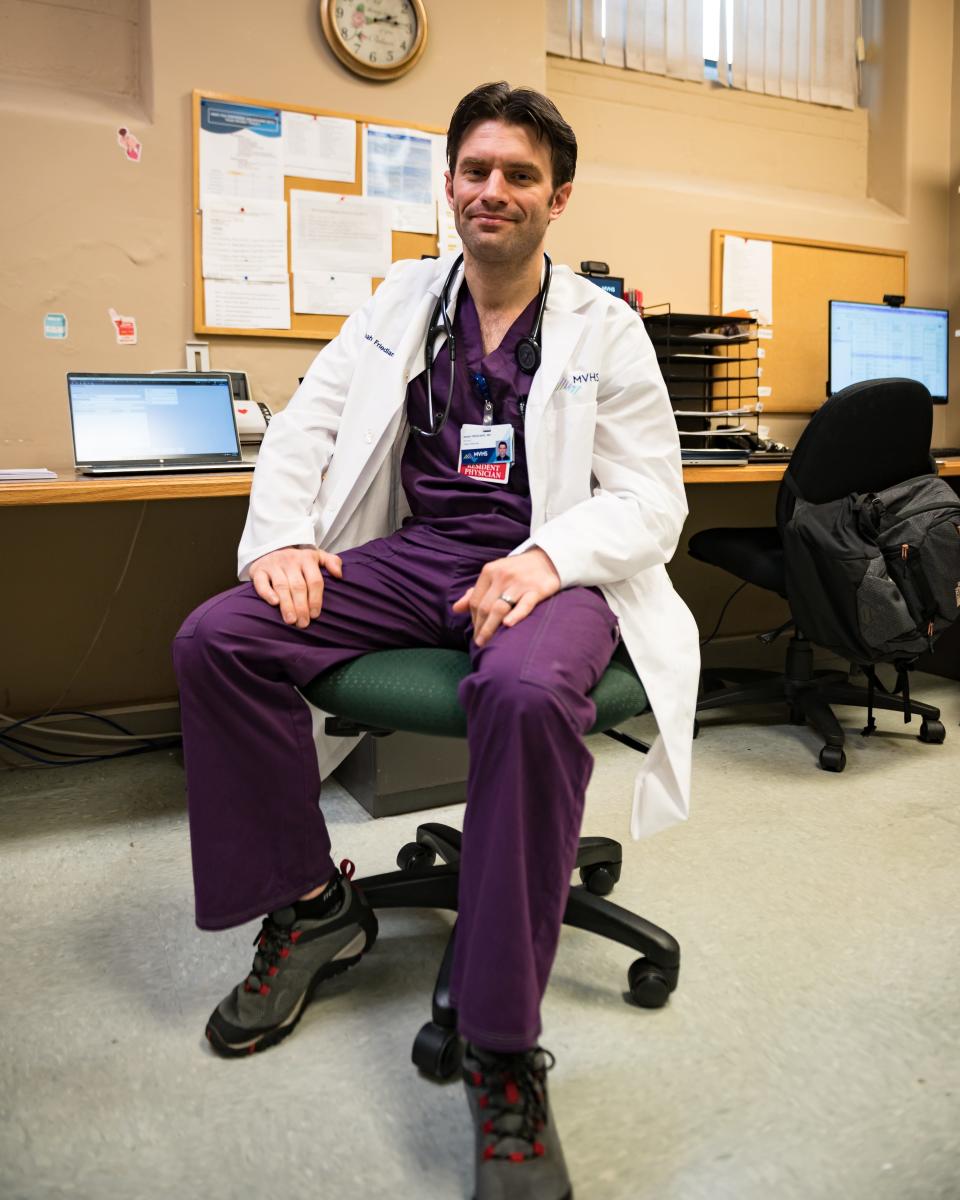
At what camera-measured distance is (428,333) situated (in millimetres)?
1554

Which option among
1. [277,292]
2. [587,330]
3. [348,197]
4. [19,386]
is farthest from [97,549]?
[587,330]

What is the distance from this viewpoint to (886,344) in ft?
10.5

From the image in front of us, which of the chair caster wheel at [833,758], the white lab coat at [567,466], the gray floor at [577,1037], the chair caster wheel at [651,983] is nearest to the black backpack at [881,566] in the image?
the chair caster wheel at [833,758]

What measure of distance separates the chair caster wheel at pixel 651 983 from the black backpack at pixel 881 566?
3.77ft

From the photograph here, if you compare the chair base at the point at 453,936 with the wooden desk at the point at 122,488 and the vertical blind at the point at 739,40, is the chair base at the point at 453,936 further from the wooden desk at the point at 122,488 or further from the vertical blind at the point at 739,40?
the vertical blind at the point at 739,40

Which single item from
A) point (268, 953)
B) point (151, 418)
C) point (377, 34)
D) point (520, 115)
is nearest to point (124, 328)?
point (151, 418)

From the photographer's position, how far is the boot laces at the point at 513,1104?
99 cm

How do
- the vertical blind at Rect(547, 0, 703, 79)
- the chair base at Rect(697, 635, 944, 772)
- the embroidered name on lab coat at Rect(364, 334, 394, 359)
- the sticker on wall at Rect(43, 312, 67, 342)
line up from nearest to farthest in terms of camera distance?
the embroidered name on lab coat at Rect(364, 334, 394, 359) → the sticker on wall at Rect(43, 312, 67, 342) → the chair base at Rect(697, 635, 944, 772) → the vertical blind at Rect(547, 0, 703, 79)

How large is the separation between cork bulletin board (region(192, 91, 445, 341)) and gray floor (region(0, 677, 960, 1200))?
4.15 ft

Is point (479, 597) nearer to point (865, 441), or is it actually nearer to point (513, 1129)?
point (513, 1129)

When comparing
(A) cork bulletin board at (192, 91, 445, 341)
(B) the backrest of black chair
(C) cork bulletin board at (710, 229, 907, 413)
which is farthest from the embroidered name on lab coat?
(C) cork bulletin board at (710, 229, 907, 413)

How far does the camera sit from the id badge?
1.49 meters

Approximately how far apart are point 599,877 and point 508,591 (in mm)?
667

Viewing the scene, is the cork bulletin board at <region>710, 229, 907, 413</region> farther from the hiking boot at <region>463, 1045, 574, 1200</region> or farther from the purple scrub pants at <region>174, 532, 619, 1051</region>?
the hiking boot at <region>463, 1045, 574, 1200</region>
